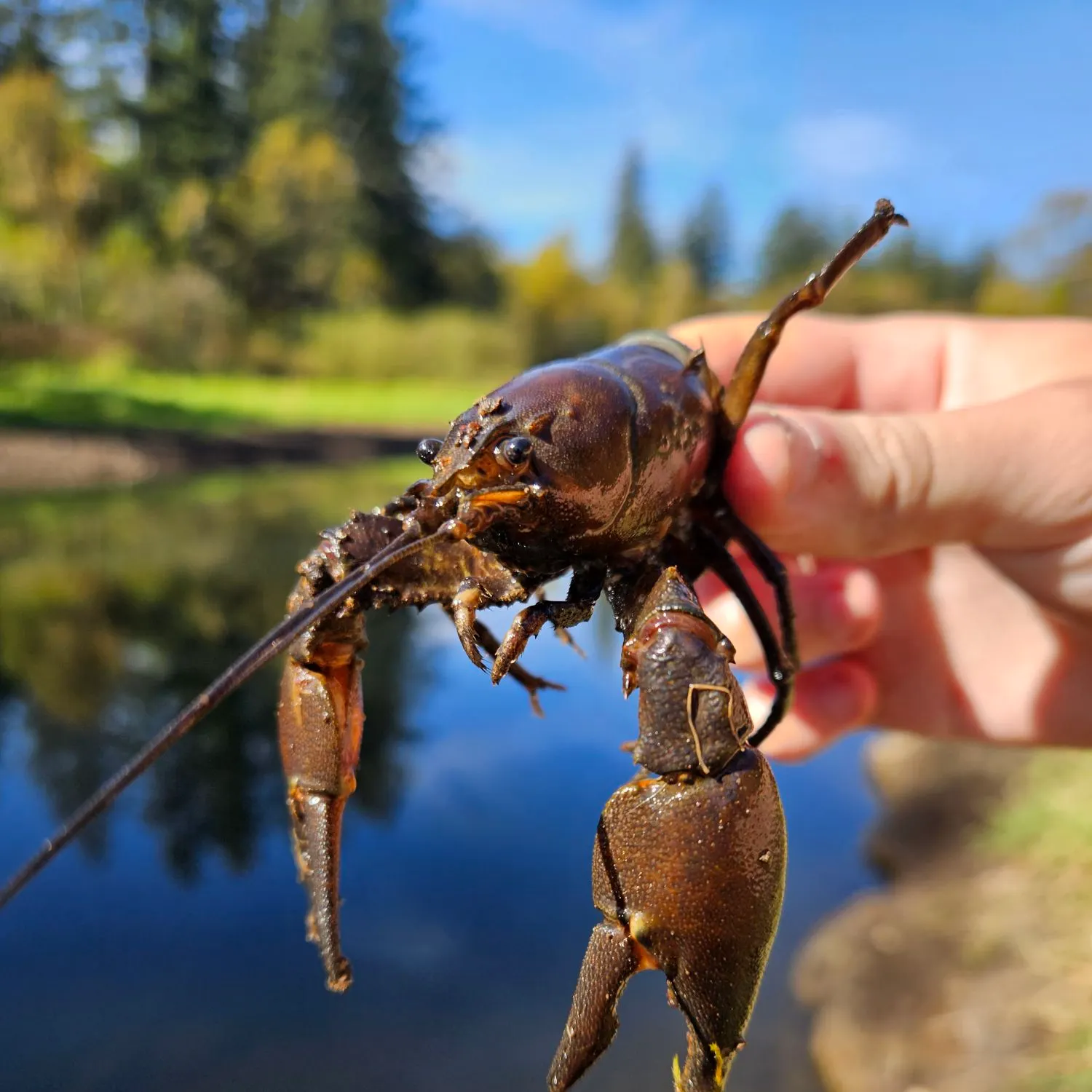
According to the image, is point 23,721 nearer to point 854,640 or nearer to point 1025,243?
point 854,640

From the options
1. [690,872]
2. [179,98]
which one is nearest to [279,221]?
[179,98]

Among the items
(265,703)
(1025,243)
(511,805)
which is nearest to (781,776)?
(511,805)

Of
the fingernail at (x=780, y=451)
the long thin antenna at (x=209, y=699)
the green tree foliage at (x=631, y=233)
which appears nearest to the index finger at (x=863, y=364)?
the fingernail at (x=780, y=451)

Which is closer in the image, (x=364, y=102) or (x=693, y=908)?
(x=693, y=908)

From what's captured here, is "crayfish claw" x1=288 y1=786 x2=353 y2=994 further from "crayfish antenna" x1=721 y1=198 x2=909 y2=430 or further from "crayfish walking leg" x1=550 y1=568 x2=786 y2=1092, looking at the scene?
"crayfish antenna" x1=721 y1=198 x2=909 y2=430

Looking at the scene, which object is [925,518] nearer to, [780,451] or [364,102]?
[780,451]
